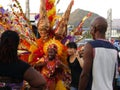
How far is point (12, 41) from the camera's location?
3740 millimetres

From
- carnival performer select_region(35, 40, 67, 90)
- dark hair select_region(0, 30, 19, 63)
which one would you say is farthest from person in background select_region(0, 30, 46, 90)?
carnival performer select_region(35, 40, 67, 90)

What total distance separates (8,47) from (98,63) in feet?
3.29

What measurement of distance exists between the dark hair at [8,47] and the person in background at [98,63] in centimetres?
80

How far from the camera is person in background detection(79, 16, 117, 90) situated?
411 centimetres

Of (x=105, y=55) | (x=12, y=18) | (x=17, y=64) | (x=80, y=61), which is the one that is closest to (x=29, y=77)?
(x=17, y=64)

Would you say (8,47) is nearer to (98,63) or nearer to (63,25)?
(98,63)

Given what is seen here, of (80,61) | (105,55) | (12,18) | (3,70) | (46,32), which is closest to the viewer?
(3,70)

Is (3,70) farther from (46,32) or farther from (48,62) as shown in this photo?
(46,32)

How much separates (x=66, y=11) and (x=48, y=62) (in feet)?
4.35

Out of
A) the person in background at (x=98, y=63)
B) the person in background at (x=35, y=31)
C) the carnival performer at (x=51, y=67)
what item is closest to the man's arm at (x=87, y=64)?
the person in background at (x=98, y=63)

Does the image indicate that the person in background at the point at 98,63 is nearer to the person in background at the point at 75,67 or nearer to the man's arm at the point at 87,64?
the man's arm at the point at 87,64

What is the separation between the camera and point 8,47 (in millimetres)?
3723

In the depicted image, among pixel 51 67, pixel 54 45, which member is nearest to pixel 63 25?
pixel 54 45

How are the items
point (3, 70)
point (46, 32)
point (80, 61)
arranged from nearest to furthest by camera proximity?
1. point (3, 70)
2. point (80, 61)
3. point (46, 32)
